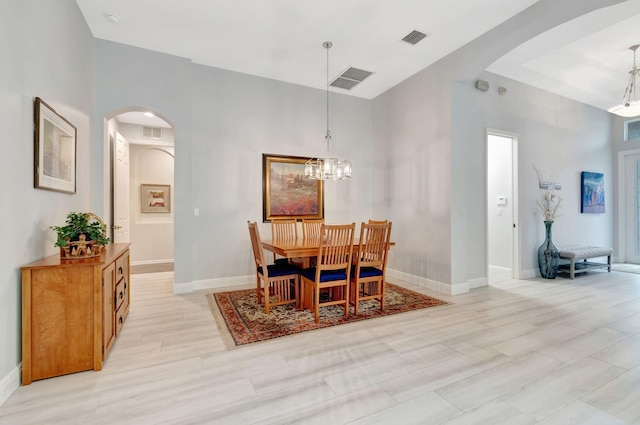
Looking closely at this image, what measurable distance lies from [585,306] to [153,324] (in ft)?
16.3

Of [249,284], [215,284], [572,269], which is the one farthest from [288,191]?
[572,269]

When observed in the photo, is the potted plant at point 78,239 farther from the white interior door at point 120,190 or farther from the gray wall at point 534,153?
the gray wall at point 534,153

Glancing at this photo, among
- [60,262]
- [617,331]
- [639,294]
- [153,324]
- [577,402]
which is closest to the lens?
[577,402]

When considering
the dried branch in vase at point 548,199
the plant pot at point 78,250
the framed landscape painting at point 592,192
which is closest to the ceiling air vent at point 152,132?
the plant pot at point 78,250

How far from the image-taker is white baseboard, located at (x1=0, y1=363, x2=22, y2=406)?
1.81 meters

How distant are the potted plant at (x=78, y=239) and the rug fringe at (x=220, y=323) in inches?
50.6

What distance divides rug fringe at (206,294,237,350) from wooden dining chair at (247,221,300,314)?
50cm

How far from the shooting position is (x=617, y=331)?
2840 mm

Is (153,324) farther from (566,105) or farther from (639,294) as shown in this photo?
(566,105)

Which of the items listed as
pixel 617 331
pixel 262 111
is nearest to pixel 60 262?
pixel 262 111

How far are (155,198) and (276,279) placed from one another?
4.64 metres

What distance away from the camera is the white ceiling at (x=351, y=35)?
3146 mm

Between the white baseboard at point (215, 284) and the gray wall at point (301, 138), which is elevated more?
the gray wall at point (301, 138)

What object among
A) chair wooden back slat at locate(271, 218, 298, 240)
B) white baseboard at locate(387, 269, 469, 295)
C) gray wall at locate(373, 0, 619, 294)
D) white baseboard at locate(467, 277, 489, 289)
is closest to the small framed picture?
chair wooden back slat at locate(271, 218, 298, 240)
